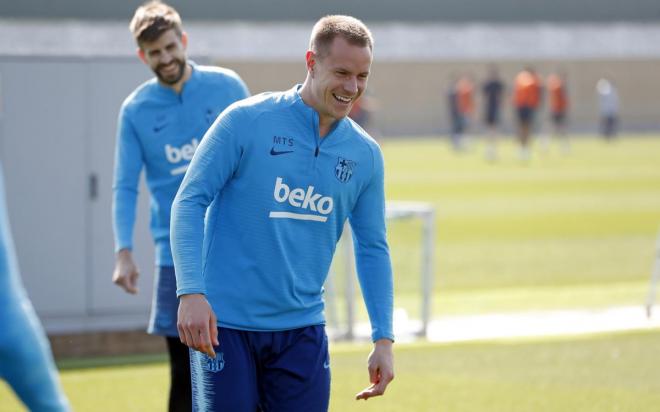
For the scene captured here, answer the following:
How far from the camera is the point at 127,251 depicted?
5820 millimetres

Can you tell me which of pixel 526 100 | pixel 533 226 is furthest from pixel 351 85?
pixel 526 100

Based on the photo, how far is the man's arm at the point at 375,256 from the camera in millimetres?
4395

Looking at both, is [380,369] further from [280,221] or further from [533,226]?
[533,226]

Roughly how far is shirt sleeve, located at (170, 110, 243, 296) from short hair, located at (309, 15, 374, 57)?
371 mm

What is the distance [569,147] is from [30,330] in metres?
36.6

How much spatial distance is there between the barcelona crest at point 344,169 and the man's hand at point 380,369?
0.58m

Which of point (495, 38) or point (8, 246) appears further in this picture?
point (495, 38)

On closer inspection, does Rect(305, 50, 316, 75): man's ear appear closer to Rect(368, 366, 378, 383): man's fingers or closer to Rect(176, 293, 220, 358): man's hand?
Rect(176, 293, 220, 358): man's hand

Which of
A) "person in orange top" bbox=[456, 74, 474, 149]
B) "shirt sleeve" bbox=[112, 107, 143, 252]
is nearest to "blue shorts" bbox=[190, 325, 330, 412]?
"shirt sleeve" bbox=[112, 107, 143, 252]

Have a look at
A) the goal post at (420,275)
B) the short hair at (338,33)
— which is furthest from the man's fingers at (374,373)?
the goal post at (420,275)

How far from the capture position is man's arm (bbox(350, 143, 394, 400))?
4395 millimetres

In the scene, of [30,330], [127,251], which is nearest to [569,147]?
[127,251]

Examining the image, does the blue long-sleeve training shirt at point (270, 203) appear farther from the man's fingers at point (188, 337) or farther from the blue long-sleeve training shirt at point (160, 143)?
the blue long-sleeve training shirt at point (160, 143)

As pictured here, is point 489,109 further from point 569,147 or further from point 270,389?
point 270,389
